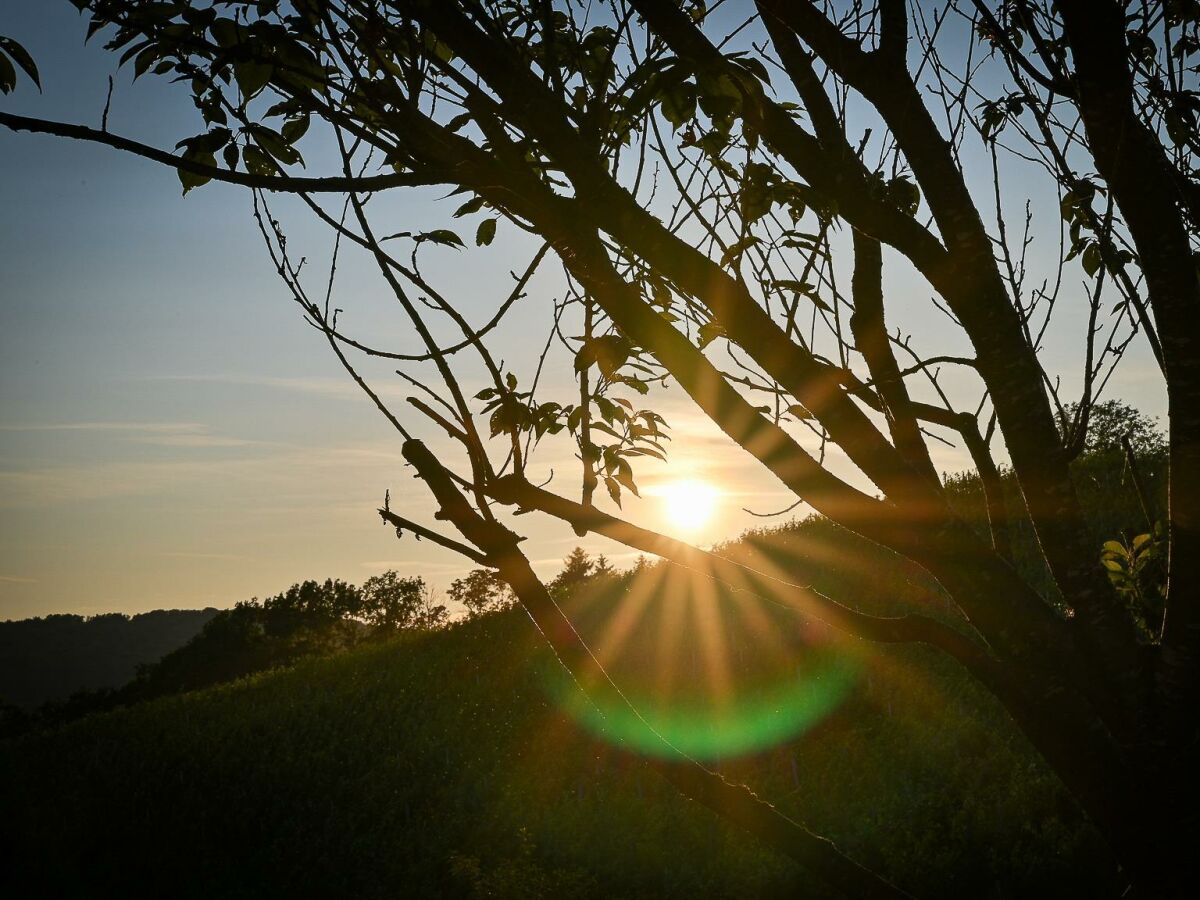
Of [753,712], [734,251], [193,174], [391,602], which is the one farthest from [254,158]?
[391,602]

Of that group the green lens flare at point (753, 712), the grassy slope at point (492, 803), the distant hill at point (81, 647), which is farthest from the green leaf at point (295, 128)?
the distant hill at point (81, 647)

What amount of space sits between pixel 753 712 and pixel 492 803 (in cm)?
566

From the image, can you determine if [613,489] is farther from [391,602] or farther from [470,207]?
[391,602]

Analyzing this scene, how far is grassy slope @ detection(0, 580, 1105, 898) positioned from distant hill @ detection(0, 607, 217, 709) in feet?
402

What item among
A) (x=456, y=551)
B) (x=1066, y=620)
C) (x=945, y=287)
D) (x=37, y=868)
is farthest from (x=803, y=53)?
(x=37, y=868)

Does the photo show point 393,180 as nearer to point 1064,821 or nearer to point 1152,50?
point 1152,50

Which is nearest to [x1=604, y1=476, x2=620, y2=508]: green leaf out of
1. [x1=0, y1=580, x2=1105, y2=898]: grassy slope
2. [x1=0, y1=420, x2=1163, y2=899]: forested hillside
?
[x1=0, y1=420, x2=1163, y2=899]: forested hillside

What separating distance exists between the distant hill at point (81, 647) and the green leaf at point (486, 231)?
141m

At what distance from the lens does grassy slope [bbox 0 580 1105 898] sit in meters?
10.0

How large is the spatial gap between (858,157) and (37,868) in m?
16.6

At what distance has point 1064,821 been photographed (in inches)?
387

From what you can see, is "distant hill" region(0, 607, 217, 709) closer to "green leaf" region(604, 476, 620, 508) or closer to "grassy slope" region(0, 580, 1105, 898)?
"grassy slope" region(0, 580, 1105, 898)

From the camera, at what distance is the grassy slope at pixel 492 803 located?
396 inches

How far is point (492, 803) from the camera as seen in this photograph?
13.6 m
